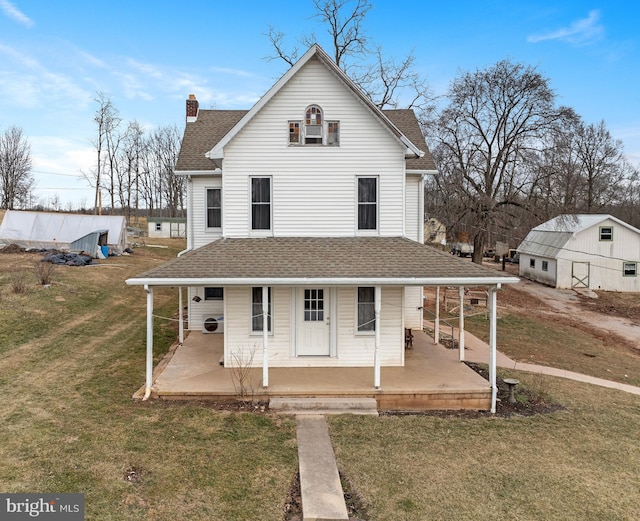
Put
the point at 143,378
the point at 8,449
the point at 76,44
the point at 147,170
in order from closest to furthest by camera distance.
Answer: the point at 8,449 < the point at 143,378 < the point at 76,44 < the point at 147,170

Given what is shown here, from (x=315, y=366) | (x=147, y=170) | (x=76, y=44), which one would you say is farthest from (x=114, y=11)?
(x=147, y=170)

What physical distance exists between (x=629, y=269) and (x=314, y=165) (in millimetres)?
32635

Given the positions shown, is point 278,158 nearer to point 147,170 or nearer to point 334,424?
point 334,424

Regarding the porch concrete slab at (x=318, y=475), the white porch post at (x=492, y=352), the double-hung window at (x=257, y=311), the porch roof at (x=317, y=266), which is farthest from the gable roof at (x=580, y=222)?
the porch concrete slab at (x=318, y=475)

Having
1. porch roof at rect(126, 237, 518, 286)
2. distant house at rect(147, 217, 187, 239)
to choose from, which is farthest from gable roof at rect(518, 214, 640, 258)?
distant house at rect(147, 217, 187, 239)

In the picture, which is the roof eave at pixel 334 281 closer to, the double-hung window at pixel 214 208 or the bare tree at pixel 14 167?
the double-hung window at pixel 214 208

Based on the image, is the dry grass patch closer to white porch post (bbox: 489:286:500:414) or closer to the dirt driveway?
white porch post (bbox: 489:286:500:414)

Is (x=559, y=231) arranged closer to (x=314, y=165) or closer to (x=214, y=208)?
(x=314, y=165)

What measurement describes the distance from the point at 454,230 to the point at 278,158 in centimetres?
2360

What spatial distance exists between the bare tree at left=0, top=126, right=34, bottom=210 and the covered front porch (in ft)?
208

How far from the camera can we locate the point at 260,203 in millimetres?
11680

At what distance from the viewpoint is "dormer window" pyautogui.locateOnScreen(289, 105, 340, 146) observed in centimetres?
1141

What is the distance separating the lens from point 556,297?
98.7 ft

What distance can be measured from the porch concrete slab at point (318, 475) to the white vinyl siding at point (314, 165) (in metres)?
5.54
